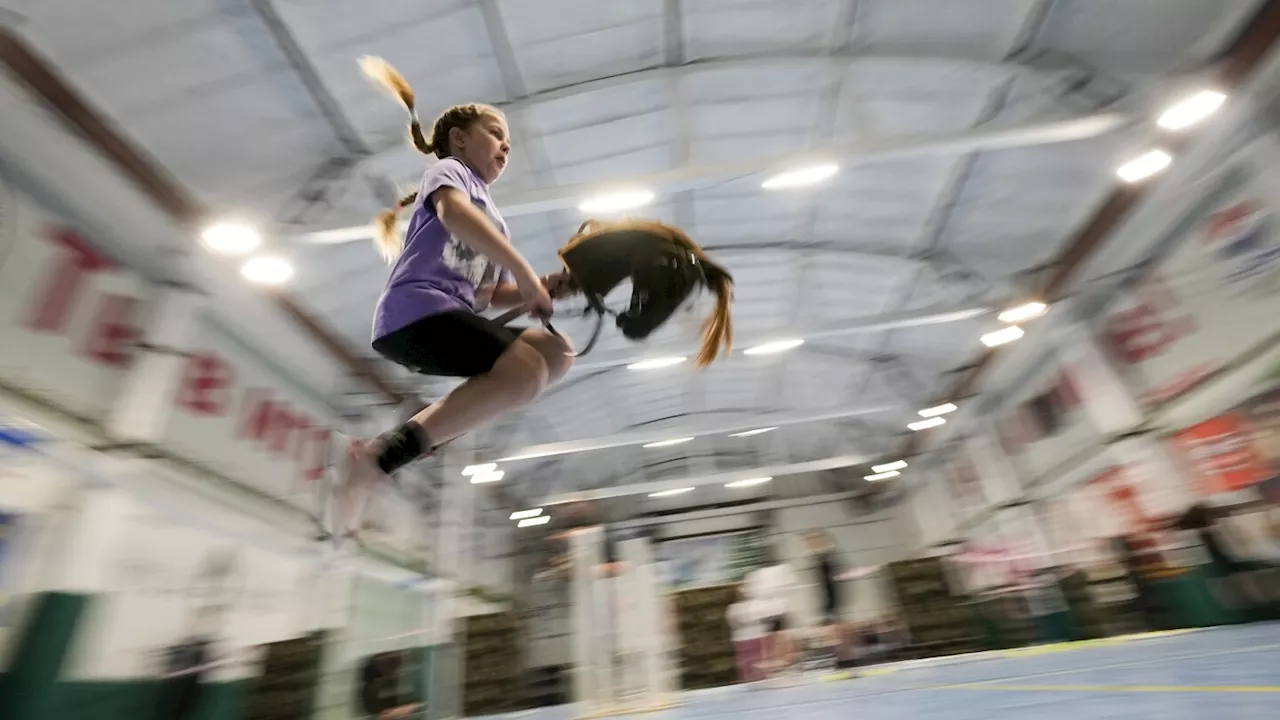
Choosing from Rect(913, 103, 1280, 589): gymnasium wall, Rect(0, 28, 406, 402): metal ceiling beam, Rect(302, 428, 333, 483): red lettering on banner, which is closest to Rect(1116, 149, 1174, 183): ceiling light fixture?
Rect(913, 103, 1280, 589): gymnasium wall

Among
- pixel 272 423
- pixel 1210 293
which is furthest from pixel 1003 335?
pixel 272 423

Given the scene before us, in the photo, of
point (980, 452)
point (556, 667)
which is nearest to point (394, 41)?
point (556, 667)

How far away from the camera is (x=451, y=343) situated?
1.53 metres

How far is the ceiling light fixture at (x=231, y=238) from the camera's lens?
14.4ft

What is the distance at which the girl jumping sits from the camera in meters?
1.50

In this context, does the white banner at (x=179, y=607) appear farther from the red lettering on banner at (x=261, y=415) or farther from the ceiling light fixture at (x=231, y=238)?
the ceiling light fixture at (x=231, y=238)

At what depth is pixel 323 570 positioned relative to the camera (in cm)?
572

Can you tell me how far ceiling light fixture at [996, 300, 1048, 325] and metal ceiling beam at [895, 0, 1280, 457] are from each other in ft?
0.41

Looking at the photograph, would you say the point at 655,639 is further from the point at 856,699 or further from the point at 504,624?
the point at 504,624

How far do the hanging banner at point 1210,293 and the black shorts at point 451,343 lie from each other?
5.88 m

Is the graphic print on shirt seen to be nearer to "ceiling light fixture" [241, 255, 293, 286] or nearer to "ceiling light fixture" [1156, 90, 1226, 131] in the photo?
"ceiling light fixture" [241, 255, 293, 286]

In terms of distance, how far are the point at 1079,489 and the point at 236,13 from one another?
9908 mm

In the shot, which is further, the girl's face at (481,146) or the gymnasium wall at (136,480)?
the gymnasium wall at (136,480)

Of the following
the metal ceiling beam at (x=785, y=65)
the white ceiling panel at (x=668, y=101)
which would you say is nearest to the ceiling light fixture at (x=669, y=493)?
the white ceiling panel at (x=668, y=101)
